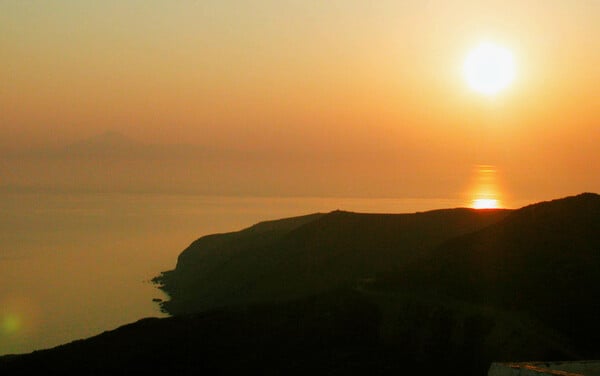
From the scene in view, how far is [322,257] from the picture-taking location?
272 feet

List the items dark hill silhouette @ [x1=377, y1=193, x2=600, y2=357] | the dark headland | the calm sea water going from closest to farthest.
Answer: the dark headland → dark hill silhouette @ [x1=377, y1=193, x2=600, y2=357] → the calm sea water

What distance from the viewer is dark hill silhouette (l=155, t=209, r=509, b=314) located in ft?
244

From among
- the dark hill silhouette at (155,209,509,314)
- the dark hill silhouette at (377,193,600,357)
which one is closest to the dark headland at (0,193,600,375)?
the dark hill silhouette at (377,193,600,357)

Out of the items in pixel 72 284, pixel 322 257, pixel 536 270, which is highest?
pixel 322 257

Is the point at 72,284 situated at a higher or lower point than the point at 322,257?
lower

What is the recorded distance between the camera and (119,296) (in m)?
103

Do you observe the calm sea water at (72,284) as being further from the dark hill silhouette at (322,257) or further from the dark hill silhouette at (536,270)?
the dark hill silhouette at (536,270)

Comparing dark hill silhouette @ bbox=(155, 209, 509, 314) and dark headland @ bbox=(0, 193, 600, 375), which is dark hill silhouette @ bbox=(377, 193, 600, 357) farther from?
dark hill silhouette @ bbox=(155, 209, 509, 314)

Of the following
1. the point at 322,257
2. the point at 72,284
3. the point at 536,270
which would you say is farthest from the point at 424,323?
the point at 72,284

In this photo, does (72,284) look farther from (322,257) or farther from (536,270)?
(536,270)

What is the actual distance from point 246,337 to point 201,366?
3.67 m

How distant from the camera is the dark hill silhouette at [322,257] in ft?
244

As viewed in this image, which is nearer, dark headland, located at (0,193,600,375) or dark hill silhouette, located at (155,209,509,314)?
dark headland, located at (0,193,600,375)

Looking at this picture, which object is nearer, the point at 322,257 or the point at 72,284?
the point at 322,257
